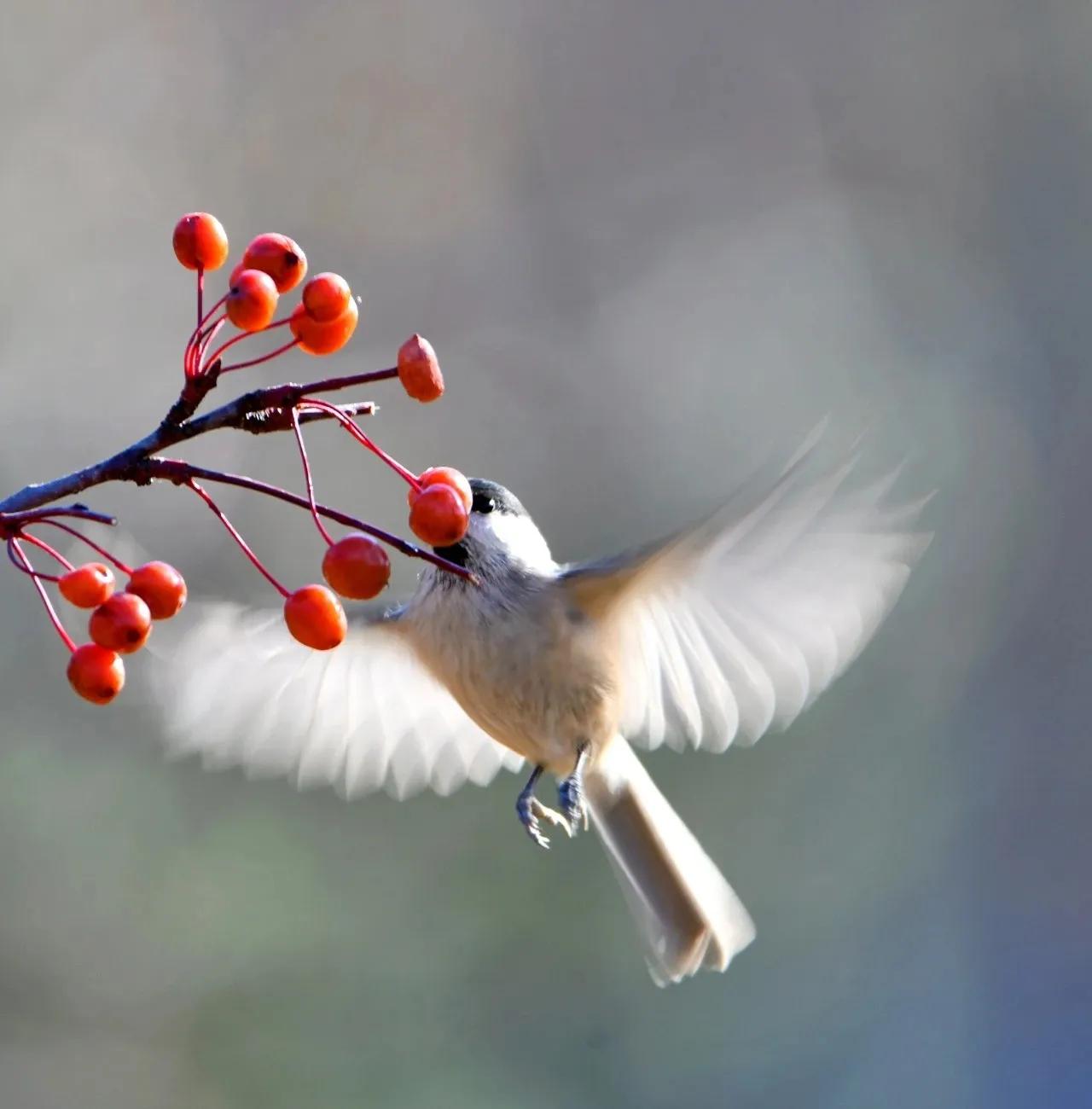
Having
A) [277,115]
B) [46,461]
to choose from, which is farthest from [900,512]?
[277,115]

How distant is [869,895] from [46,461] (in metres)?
3.32

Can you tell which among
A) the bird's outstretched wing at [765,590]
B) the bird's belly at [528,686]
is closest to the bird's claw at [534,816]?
the bird's belly at [528,686]

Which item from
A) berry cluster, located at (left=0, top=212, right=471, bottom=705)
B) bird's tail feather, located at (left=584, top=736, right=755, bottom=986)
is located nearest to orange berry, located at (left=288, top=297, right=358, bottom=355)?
berry cluster, located at (left=0, top=212, right=471, bottom=705)

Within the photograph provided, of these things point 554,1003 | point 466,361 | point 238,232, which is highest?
point 238,232

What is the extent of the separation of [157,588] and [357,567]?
0.18m

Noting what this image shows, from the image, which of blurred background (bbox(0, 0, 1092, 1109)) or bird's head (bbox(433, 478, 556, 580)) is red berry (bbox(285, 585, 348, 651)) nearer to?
bird's head (bbox(433, 478, 556, 580))

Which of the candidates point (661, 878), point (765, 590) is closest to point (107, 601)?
point (765, 590)

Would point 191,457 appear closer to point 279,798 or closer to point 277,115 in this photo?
point 279,798

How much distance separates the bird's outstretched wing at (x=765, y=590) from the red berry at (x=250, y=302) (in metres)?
0.98

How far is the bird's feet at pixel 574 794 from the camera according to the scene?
96.8 inches

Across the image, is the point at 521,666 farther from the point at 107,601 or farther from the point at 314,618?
the point at 107,601

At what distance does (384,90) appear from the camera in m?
6.20

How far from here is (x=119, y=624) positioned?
1.24 m

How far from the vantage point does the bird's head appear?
2594 mm
